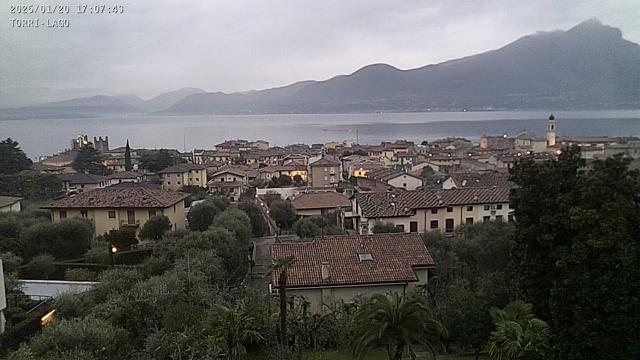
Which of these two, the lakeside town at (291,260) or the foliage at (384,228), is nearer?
the lakeside town at (291,260)

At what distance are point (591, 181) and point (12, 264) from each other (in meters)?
14.2

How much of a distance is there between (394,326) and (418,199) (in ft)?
56.0

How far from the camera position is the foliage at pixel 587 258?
816cm

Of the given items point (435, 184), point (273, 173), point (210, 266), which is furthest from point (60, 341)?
point (273, 173)

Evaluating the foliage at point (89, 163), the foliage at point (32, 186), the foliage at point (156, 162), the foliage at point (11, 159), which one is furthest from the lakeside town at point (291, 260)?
the foliage at point (156, 162)

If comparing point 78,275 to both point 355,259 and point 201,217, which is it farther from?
point 355,259

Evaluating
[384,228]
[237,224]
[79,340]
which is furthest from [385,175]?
[79,340]

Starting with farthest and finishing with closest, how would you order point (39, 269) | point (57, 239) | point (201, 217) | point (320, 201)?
point (320, 201) < point (201, 217) < point (57, 239) < point (39, 269)

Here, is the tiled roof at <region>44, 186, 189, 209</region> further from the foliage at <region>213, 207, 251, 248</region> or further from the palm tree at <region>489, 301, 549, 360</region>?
the palm tree at <region>489, 301, 549, 360</region>

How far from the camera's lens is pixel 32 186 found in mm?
32219

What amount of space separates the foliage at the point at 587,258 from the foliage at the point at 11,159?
37.5 metres

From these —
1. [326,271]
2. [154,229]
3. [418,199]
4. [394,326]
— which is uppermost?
[394,326]

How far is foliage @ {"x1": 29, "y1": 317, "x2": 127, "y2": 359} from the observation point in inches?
298

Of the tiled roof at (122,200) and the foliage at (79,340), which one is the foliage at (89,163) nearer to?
the tiled roof at (122,200)
